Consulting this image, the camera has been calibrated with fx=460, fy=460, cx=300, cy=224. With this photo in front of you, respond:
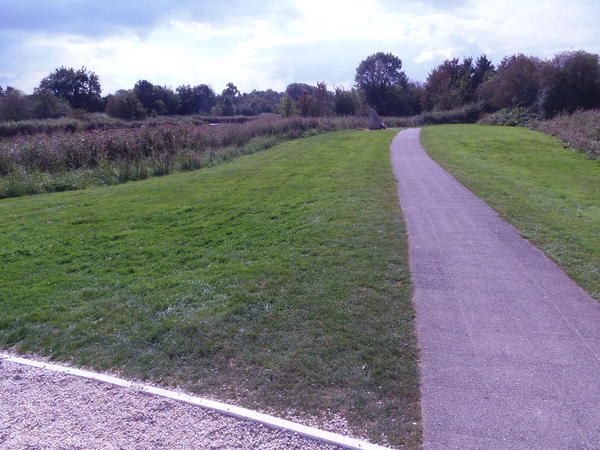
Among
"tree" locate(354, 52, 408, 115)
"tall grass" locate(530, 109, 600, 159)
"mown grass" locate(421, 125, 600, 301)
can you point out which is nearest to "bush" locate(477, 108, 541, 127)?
"tall grass" locate(530, 109, 600, 159)

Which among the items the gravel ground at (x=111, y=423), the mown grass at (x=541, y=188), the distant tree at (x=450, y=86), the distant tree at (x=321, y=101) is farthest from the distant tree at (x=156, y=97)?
the gravel ground at (x=111, y=423)

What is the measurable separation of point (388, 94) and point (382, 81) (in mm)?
5750

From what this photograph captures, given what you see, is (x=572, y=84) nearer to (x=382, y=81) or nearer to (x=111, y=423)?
(x=382, y=81)

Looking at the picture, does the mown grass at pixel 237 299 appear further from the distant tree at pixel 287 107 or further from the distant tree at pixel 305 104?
the distant tree at pixel 305 104

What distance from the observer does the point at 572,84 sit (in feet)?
117

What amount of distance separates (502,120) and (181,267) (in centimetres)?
3742

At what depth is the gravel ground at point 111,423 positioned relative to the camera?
3248 mm

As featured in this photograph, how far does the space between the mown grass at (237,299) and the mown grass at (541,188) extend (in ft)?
7.50

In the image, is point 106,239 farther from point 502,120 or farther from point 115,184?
point 502,120

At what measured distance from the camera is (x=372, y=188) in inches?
456

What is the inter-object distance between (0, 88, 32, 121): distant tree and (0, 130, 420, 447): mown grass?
44467 mm

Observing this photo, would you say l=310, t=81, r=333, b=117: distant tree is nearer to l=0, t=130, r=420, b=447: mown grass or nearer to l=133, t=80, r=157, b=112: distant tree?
l=133, t=80, r=157, b=112: distant tree

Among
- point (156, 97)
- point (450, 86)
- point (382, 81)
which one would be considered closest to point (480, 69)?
point (450, 86)

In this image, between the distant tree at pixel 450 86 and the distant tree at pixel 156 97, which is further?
the distant tree at pixel 156 97
